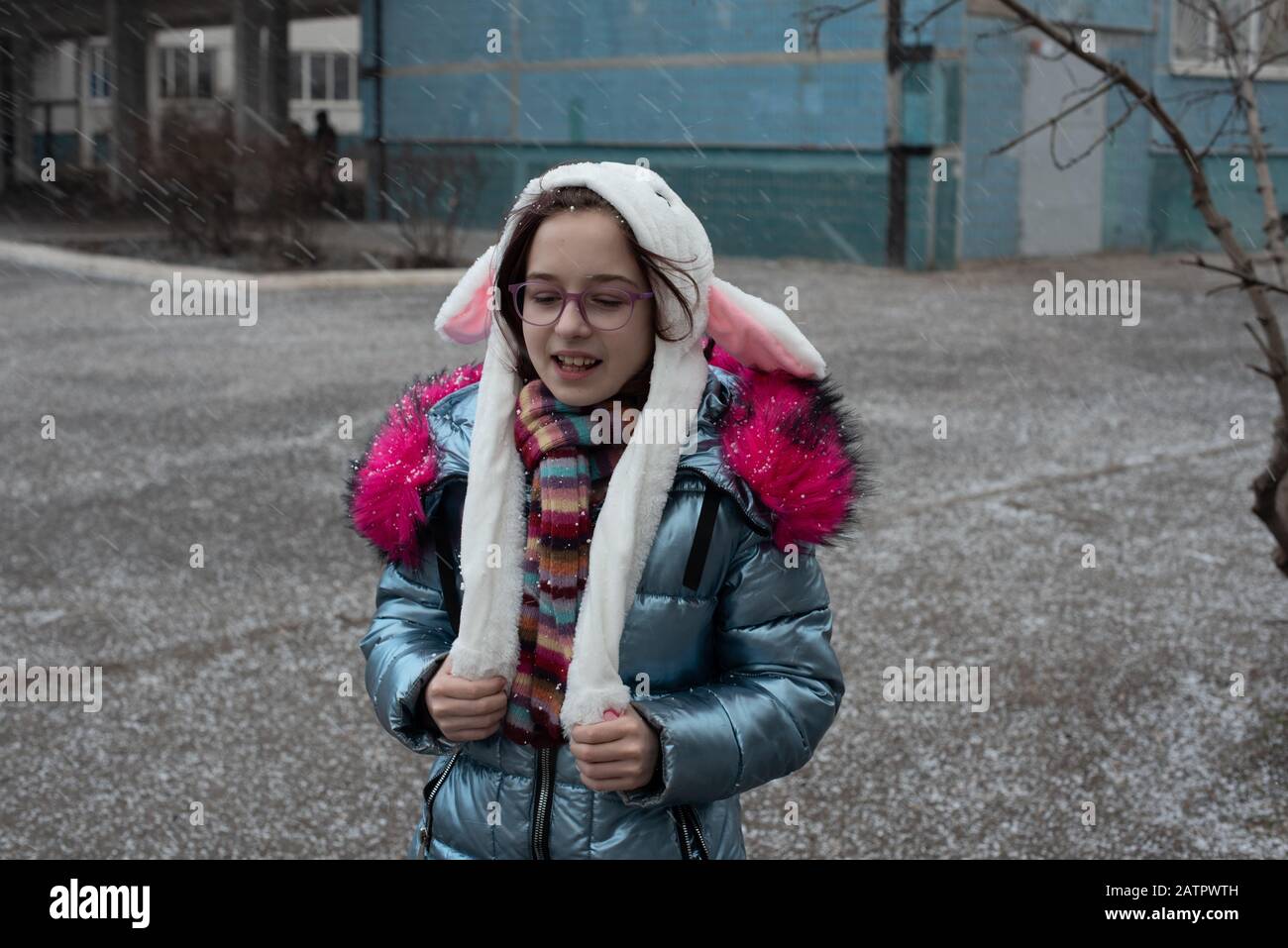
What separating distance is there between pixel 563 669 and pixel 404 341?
1054cm

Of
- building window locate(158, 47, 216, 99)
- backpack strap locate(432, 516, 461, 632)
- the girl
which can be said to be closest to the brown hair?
the girl

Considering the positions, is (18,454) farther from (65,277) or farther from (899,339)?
(65,277)

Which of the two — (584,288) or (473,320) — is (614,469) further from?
(473,320)

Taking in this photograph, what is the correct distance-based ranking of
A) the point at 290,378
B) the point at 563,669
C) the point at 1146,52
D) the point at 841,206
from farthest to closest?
the point at 1146,52 < the point at 841,206 < the point at 290,378 < the point at 563,669

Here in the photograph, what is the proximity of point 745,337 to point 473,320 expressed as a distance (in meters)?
0.43

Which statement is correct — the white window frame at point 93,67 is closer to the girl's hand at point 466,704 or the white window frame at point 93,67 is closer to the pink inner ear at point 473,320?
the pink inner ear at point 473,320

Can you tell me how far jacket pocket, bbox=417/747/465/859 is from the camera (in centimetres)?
236

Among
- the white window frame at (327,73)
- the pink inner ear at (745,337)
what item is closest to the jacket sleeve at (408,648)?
the pink inner ear at (745,337)

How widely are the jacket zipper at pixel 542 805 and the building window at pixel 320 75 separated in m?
40.9

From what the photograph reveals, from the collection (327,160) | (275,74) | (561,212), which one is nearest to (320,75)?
(275,74)

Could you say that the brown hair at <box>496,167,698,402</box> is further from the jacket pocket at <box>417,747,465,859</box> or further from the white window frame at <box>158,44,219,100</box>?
the white window frame at <box>158,44,219,100</box>

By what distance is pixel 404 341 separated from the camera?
1255cm

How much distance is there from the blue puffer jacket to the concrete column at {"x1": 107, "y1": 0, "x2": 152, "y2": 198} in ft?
90.9

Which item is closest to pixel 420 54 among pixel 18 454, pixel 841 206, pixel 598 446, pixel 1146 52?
pixel 841 206
